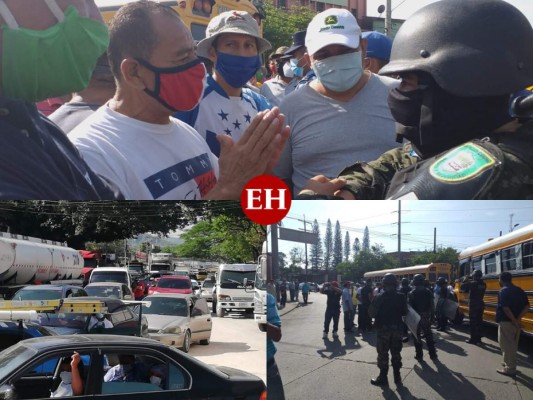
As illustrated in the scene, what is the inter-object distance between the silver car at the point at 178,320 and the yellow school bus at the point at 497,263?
644cm

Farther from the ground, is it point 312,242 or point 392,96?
point 392,96

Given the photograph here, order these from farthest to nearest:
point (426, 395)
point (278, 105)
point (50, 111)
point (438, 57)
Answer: point (278, 105)
point (50, 111)
point (438, 57)
point (426, 395)

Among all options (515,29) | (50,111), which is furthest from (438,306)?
(50,111)

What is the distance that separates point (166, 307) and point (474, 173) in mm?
8090

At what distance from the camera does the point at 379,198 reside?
3811mm

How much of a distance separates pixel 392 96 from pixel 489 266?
3.88ft

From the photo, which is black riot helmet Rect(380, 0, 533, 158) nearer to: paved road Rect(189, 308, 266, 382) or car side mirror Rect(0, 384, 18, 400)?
car side mirror Rect(0, 384, 18, 400)

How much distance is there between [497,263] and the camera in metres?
3.55

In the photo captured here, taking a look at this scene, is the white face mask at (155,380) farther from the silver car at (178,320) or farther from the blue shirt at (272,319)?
the silver car at (178,320)

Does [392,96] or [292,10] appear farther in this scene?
[292,10]

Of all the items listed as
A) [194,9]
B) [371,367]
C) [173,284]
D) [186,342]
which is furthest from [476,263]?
[173,284]

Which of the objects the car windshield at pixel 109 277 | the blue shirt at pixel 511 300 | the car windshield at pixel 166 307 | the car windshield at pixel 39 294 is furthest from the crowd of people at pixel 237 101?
the car windshield at pixel 109 277

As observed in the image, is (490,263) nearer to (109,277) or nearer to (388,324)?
(388,324)

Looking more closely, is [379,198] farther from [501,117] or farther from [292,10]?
[292,10]
